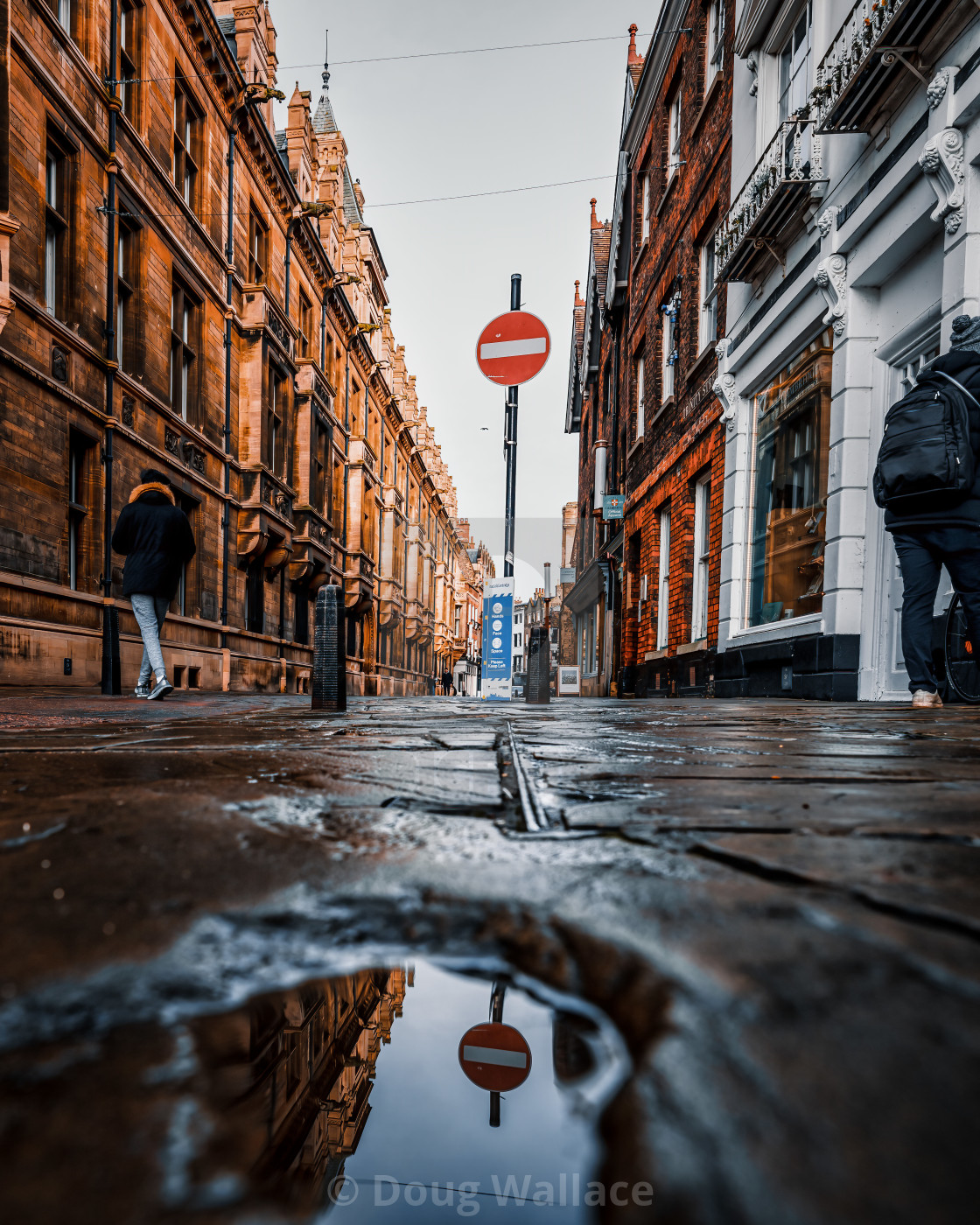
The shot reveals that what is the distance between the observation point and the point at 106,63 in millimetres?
11234

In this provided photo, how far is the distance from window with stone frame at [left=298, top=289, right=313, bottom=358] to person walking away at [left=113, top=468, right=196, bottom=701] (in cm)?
1487

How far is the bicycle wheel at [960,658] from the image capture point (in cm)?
467

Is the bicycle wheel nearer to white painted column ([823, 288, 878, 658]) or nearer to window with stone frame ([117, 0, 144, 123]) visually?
white painted column ([823, 288, 878, 658])

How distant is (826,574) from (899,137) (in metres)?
3.23

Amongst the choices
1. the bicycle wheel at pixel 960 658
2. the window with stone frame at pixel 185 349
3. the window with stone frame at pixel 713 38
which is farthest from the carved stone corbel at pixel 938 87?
the window with stone frame at pixel 185 349

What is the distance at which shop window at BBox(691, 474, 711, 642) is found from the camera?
10508mm

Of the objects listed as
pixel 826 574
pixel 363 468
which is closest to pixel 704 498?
pixel 826 574

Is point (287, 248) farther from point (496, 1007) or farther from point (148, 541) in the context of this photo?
point (496, 1007)

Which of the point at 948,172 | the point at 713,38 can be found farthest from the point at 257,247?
the point at 948,172

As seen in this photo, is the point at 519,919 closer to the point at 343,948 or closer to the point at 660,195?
the point at 343,948

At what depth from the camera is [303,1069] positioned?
1.72 ft

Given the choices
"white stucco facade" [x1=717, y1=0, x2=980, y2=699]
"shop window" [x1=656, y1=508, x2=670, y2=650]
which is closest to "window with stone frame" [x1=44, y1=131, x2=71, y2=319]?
"white stucco facade" [x1=717, y1=0, x2=980, y2=699]

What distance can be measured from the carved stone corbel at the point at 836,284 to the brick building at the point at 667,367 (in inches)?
100

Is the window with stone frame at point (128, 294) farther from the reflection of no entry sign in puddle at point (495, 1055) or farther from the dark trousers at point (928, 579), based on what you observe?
the reflection of no entry sign in puddle at point (495, 1055)
